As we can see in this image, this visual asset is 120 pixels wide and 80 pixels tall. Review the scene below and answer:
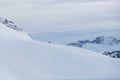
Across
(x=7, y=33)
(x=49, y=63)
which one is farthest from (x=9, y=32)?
(x=49, y=63)

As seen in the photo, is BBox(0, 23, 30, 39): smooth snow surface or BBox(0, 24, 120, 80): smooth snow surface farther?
BBox(0, 23, 30, 39): smooth snow surface

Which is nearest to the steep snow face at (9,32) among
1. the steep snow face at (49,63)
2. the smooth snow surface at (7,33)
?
the smooth snow surface at (7,33)

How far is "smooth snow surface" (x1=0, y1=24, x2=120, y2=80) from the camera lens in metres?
32.9

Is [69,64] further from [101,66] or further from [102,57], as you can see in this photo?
[102,57]

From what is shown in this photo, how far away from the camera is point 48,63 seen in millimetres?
36188

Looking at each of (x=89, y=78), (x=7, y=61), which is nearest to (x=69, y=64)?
(x=89, y=78)

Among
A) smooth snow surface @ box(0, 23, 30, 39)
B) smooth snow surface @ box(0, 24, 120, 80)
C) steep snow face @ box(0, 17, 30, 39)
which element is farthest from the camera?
steep snow face @ box(0, 17, 30, 39)

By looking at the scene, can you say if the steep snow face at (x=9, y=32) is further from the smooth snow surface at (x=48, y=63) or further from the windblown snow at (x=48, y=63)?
the smooth snow surface at (x=48, y=63)

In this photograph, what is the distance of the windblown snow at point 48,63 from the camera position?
3292cm

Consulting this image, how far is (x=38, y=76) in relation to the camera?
107 feet

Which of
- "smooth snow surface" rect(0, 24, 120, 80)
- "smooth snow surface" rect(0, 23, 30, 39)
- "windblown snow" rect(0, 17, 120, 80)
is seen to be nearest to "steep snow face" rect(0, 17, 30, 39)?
"smooth snow surface" rect(0, 23, 30, 39)

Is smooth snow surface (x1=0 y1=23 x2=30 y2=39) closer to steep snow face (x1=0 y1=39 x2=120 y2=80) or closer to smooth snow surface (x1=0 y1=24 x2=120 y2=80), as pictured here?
smooth snow surface (x1=0 y1=24 x2=120 y2=80)

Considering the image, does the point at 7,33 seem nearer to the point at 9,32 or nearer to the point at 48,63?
the point at 9,32

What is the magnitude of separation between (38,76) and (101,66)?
28.3ft
